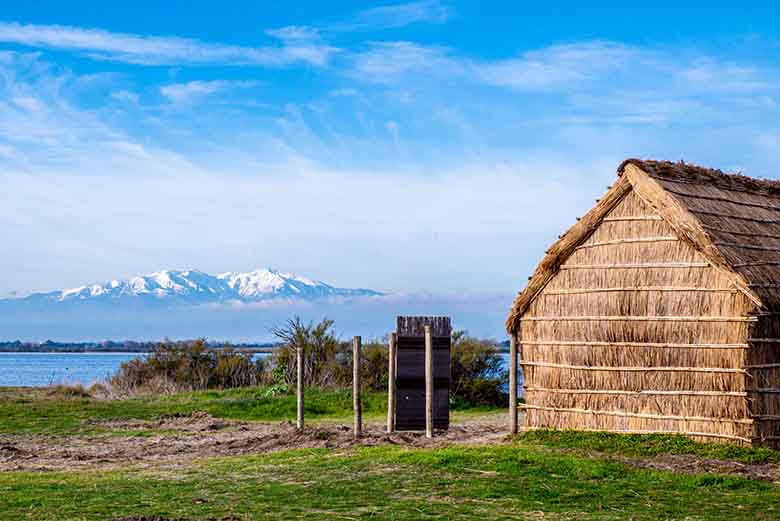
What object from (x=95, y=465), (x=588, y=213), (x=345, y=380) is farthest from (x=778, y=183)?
(x=345, y=380)

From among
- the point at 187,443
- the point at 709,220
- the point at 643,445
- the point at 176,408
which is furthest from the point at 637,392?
the point at 176,408

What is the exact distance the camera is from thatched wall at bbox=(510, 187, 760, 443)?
16.2 metres

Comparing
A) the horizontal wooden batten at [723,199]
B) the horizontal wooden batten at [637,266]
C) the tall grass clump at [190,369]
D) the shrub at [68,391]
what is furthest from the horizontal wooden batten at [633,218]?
the tall grass clump at [190,369]

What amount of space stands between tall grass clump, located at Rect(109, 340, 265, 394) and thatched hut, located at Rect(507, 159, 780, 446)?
19.7 metres

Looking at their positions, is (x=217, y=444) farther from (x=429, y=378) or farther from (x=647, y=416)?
(x=647, y=416)

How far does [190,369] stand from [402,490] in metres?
25.2

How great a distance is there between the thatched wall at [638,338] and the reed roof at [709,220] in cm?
14

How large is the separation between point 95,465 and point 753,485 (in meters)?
10.5

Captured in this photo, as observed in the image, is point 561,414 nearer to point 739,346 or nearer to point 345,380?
point 739,346

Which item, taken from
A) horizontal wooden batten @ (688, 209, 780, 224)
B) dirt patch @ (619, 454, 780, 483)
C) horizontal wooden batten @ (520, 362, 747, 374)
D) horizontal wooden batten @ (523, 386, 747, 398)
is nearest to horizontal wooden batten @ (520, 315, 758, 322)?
horizontal wooden batten @ (520, 362, 747, 374)

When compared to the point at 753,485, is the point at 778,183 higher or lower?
higher

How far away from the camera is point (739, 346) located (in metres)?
15.9

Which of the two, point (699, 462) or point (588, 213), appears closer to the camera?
point (699, 462)

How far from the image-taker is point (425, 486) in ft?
44.4
